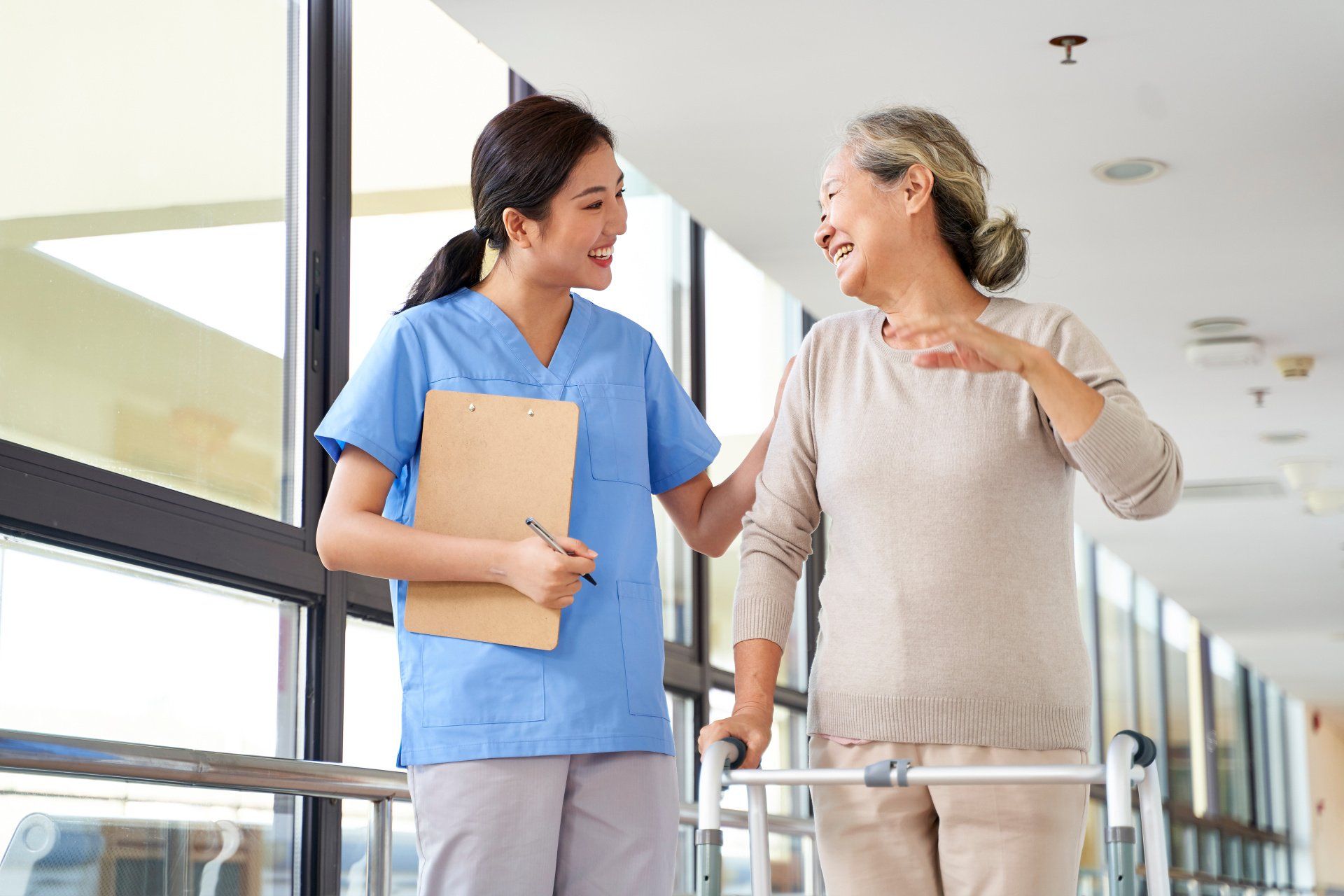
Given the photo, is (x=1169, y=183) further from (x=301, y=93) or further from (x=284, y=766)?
(x=284, y=766)

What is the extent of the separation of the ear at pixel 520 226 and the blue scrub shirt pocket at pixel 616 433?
186 mm

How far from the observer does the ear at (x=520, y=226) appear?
1.73 meters

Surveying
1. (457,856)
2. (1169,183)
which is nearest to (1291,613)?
(1169,183)

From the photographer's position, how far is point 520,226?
1.73 meters

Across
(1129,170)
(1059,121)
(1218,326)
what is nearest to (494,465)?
(1059,121)

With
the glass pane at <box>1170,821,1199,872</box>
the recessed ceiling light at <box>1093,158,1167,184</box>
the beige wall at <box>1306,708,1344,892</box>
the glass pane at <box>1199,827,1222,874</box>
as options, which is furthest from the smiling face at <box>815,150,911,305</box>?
the beige wall at <box>1306,708,1344,892</box>

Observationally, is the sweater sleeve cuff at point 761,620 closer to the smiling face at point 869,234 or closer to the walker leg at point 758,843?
the walker leg at point 758,843

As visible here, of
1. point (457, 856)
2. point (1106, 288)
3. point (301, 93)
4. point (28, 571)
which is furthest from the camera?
point (1106, 288)

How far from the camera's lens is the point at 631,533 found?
1.65 m

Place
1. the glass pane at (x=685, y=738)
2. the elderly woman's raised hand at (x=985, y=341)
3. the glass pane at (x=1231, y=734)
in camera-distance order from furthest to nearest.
Result: the glass pane at (x=1231, y=734), the glass pane at (x=685, y=738), the elderly woman's raised hand at (x=985, y=341)

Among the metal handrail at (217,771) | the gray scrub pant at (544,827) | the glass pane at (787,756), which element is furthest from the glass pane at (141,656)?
the glass pane at (787,756)

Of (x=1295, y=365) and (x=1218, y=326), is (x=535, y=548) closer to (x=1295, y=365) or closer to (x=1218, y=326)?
(x=1218, y=326)

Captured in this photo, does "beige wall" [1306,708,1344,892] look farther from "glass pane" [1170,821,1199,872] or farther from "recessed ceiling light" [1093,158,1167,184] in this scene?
"recessed ceiling light" [1093,158,1167,184]

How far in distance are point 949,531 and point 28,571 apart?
4.74 feet
